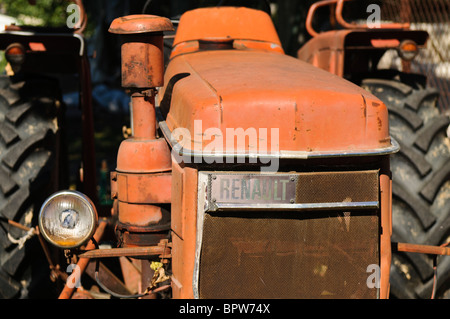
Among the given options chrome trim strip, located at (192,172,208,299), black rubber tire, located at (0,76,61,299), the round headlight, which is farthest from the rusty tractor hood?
black rubber tire, located at (0,76,61,299)

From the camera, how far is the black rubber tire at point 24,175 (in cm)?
312

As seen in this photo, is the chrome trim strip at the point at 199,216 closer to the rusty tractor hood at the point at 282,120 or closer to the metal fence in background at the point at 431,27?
the rusty tractor hood at the point at 282,120

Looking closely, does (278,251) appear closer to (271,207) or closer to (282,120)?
(271,207)

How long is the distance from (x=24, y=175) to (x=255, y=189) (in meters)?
1.53

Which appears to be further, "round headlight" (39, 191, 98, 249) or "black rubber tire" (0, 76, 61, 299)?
"black rubber tire" (0, 76, 61, 299)

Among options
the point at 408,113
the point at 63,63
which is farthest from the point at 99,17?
the point at 408,113

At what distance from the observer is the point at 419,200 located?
2982mm

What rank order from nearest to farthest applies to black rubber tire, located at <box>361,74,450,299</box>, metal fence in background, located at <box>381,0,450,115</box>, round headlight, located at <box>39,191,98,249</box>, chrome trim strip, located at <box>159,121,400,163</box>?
1. chrome trim strip, located at <box>159,121,400,163</box>
2. round headlight, located at <box>39,191,98,249</box>
3. black rubber tire, located at <box>361,74,450,299</box>
4. metal fence in background, located at <box>381,0,450,115</box>

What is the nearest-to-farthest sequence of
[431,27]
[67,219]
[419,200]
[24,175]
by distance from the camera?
1. [67,219]
2. [419,200]
3. [24,175]
4. [431,27]

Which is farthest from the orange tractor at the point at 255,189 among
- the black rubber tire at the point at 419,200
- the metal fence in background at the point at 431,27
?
the metal fence in background at the point at 431,27

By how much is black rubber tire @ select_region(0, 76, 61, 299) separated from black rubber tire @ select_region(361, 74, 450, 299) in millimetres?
1849

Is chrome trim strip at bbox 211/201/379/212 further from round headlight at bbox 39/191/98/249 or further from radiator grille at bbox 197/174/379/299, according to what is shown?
round headlight at bbox 39/191/98/249

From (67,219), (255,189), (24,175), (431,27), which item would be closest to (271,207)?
(255,189)

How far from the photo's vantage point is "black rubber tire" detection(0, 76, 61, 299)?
10.2 ft
